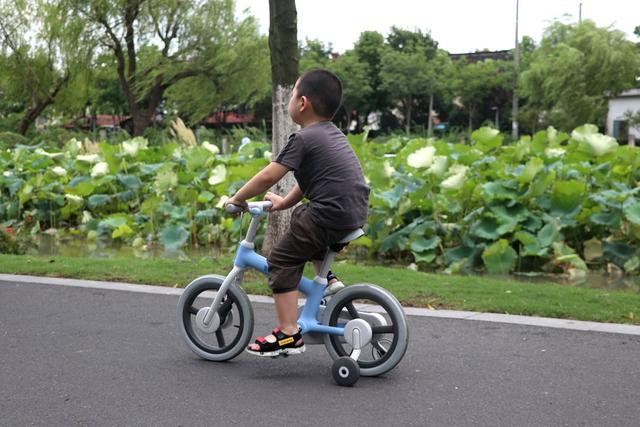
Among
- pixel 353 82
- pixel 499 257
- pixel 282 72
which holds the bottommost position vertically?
pixel 499 257

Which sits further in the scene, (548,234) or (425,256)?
(425,256)

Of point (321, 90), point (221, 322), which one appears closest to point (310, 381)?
point (221, 322)

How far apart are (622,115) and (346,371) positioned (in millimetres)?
48337

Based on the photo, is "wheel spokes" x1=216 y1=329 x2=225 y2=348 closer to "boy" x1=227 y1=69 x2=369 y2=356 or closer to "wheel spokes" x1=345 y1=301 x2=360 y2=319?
"boy" x1=227 y1=69 x2=369 y2=356

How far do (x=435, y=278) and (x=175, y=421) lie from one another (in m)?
3.94

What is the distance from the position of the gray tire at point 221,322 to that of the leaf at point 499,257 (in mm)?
4235

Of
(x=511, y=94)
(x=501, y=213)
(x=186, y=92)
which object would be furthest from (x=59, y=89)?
(x=501, y=213)

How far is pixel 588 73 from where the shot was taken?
44438mm

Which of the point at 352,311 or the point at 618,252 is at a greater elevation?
the point at 352,311

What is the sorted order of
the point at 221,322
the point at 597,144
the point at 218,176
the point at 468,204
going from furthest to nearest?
the point at 218,176
the point at 597,144
the point at 468,204
the point at 221,322

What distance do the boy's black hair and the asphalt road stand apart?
1375mm

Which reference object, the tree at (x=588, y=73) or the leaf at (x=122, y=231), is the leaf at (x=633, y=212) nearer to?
the leaf at (x=122, y=231)

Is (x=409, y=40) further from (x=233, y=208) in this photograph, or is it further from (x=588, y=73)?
(x=233, y=208)

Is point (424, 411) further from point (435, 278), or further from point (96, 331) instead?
point (435, 278)
